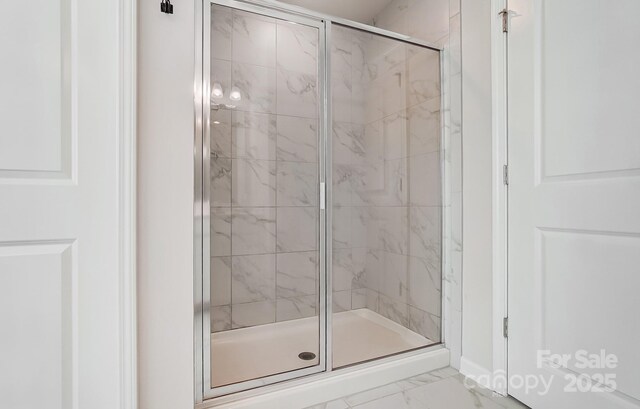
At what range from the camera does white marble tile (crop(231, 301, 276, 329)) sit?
1.98 m

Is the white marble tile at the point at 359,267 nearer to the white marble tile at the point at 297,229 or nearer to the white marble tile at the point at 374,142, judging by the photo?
the white marble tile at the point at 297,229

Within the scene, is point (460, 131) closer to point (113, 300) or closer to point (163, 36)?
point (163, 36)

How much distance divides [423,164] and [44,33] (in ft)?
6.25

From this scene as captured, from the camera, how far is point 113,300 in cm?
110

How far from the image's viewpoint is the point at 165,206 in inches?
45.7

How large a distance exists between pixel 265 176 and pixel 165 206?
3.04 ft

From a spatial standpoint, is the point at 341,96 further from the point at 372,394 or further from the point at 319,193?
the point at 372,394

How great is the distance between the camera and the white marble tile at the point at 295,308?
5.98 feet

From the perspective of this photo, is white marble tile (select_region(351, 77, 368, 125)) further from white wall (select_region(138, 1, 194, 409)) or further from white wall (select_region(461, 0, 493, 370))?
white wall (select_region(138, 1, 194, 409))

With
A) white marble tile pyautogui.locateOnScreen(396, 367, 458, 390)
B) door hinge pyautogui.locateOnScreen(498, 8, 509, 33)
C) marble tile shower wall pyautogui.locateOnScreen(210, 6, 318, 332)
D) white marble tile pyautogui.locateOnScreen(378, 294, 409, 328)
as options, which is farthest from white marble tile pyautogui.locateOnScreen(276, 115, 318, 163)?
white marble tile pyautogui.locateOnScreen(396, 367, 458, 390)

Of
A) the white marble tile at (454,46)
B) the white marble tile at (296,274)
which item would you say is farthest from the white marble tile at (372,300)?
the white marble tile at (454,46)

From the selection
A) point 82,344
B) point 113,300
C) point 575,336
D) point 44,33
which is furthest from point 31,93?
point 575,336

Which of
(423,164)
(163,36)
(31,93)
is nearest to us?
(31,93)

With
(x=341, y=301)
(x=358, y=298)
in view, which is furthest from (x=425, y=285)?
(x=341, y=301)
